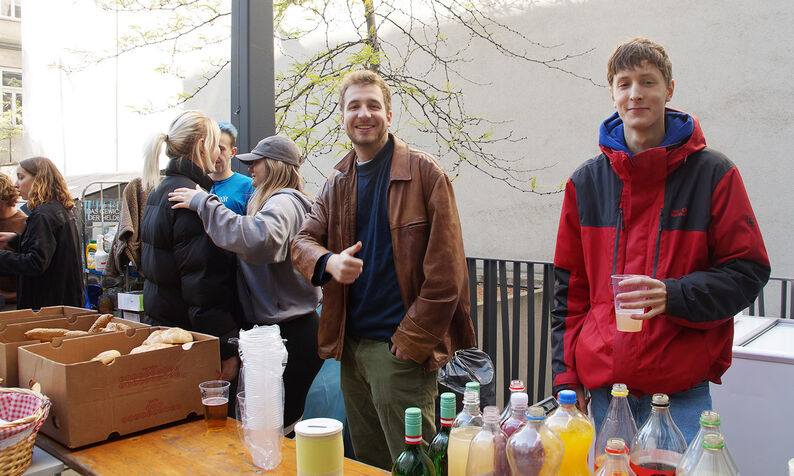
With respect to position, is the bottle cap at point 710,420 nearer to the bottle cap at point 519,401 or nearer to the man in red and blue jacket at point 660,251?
the bottle cap at point 519,401

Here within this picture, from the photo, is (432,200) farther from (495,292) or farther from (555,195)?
(555,195)

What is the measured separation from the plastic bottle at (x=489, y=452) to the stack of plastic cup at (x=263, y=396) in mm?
691

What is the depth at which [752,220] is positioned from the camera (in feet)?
5.32

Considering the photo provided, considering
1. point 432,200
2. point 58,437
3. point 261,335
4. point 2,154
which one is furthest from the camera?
point 2,154

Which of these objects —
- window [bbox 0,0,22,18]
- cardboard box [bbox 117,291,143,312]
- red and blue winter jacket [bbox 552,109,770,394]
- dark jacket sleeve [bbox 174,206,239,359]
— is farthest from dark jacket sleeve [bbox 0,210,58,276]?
window [bbox 0,0,22,18]

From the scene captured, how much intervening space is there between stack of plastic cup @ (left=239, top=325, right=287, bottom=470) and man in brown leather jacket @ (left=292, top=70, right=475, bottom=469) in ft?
1.41

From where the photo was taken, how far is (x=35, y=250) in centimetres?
381

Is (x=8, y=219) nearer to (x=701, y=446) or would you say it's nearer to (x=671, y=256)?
(x=671, y=256)

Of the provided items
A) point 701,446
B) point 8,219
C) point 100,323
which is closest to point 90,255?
point 8,219

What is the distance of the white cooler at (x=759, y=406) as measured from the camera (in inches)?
87.6

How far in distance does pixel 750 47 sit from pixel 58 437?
5800 millimetres

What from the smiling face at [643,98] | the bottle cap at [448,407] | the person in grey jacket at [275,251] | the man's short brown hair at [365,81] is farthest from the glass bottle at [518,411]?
the person in grey jacket at [275,251]

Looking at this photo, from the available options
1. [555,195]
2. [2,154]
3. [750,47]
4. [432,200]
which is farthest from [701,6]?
[2,154]

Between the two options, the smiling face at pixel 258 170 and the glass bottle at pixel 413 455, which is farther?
the smiling face at pixel 258 170
